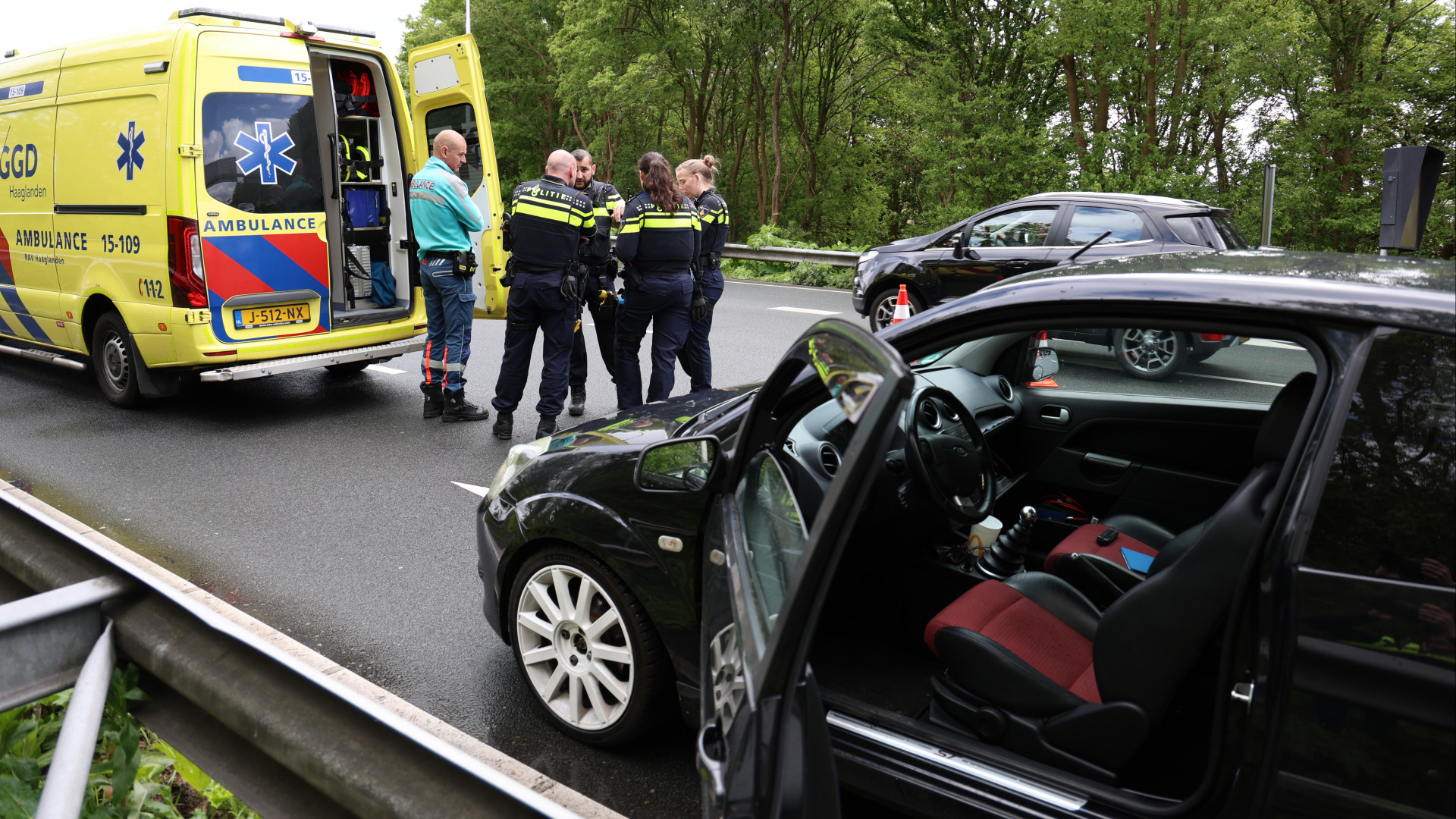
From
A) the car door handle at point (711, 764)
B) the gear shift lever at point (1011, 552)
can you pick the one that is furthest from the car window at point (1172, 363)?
the car door handle at point (711, 764)

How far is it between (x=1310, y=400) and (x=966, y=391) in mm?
1865

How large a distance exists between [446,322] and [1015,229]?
18.6 feet

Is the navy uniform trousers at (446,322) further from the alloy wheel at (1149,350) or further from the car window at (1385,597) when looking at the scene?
the car window at (1385,597)

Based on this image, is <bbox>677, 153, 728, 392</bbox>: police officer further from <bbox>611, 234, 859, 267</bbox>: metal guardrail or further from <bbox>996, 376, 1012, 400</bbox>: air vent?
<bbox>611, 234, 859, 267</bbox>: metal guardrail

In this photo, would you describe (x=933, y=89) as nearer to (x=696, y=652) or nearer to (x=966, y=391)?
(x=966, y=391)

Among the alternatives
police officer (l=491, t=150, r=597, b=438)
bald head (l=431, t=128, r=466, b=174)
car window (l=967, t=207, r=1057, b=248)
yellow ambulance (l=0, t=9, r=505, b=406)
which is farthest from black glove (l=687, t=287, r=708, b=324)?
car window (l=967, t=207, r=1057, b=248)

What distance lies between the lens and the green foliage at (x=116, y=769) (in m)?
2.41

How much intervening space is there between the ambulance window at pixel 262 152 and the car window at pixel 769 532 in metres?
5.58

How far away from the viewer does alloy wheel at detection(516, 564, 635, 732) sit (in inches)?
112

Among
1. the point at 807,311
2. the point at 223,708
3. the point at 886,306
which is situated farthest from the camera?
the point at 807,311

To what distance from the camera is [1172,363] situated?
A: 10.4ft

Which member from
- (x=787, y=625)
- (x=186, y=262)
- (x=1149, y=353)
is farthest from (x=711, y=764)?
(x=186, y=262)

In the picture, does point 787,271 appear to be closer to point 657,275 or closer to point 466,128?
point 466,128

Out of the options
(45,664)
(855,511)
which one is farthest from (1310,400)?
(45,664)
